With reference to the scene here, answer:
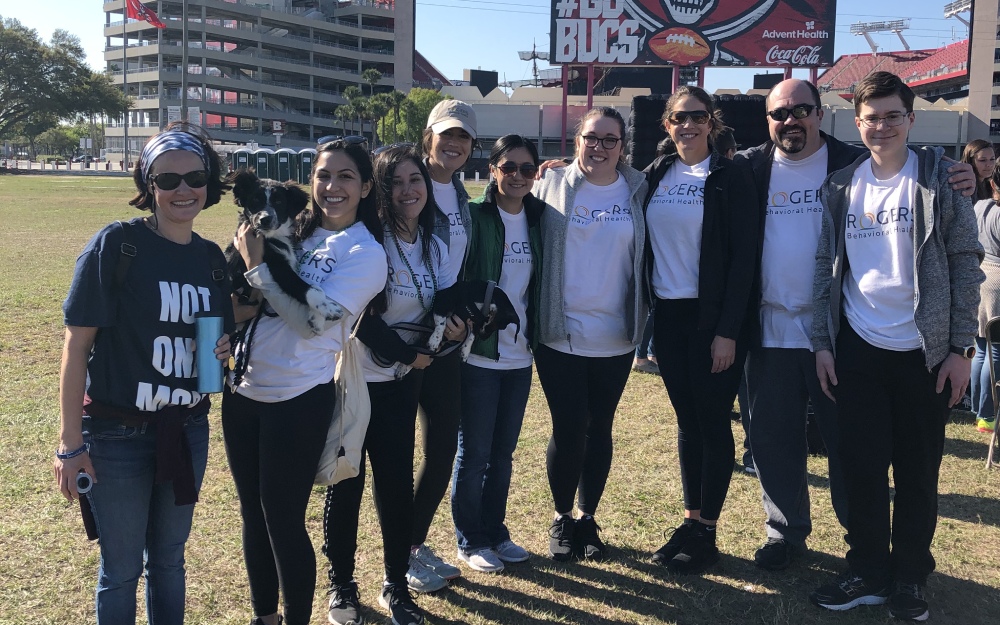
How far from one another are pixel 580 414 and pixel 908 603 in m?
1.63

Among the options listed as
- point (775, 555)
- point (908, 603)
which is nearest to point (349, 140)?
point (775, 555)

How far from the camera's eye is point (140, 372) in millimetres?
2447

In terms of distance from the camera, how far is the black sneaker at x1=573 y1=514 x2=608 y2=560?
3944mm

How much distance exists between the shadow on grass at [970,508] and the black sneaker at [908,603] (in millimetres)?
1288

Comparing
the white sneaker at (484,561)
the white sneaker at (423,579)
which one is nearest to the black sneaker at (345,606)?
the white sneaker at (423,579)

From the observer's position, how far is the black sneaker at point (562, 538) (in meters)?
3.93

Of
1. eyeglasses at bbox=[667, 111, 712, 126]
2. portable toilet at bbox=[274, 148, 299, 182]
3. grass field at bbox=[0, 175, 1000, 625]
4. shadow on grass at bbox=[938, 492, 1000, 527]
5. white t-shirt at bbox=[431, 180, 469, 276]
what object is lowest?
grass field at bbox=[0, 175, 1000, 625]

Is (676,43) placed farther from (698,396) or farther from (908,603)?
(908,603)

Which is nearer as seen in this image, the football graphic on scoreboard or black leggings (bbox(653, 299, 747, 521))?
black leggings (bbox(653, 299, 747, 521))

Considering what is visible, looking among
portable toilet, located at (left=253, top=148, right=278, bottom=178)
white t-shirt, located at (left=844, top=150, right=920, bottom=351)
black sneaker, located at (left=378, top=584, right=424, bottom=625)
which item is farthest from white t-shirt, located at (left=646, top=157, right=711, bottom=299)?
portable toilet, located at (left=253, top=148, right=278, bottom=178)

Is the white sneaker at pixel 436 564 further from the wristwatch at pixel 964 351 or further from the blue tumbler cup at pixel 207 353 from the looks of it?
the wristwatch at pixel 964 351

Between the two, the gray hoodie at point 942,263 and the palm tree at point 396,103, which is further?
the palm tree at point 396,103

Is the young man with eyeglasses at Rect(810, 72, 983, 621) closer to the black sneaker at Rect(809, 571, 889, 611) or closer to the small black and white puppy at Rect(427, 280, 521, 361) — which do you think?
the black sneaker at Rect(809, 571, 889, 611)

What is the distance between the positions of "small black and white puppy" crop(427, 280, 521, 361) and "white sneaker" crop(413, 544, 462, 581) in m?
1.03
